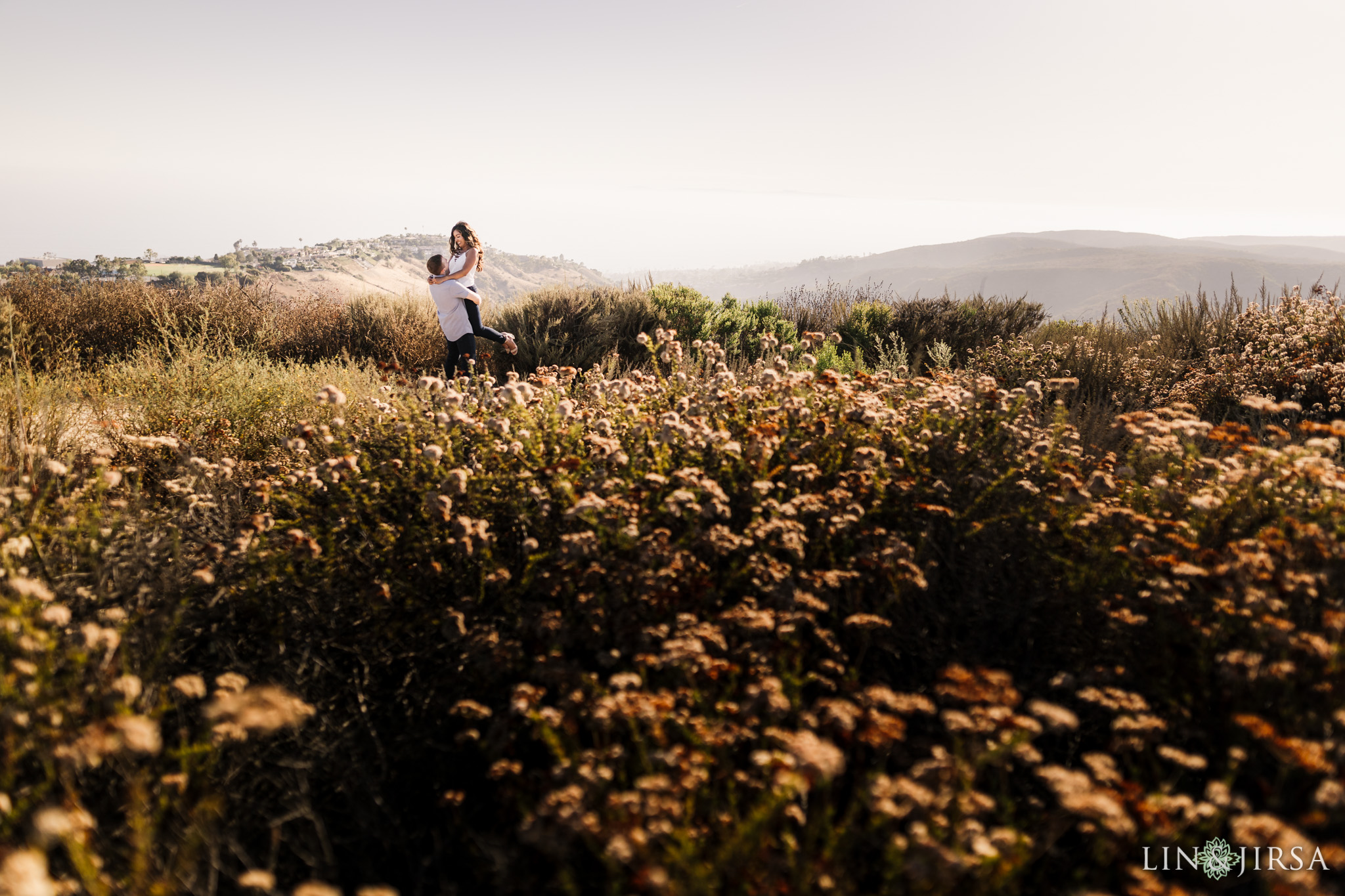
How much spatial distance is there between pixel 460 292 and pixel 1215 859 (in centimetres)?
631

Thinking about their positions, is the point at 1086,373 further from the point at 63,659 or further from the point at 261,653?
the point at 63,659

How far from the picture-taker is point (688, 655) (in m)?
1.75

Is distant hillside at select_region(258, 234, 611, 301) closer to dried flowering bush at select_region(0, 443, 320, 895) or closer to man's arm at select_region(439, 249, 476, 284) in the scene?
man's arm at select_region(439, 249, 476, 284)

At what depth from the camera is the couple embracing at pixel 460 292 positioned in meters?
6.18

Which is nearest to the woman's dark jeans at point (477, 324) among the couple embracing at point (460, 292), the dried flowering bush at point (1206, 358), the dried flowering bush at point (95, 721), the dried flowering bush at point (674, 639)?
the couple embracing at point (460, 292)

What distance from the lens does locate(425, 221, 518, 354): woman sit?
20.6 ft

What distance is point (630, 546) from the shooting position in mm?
2311

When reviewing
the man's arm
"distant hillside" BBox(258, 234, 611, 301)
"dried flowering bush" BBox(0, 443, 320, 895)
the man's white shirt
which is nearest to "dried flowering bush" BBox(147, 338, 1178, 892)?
"dried flowering bush" BBox(0, 443, 320, 895)

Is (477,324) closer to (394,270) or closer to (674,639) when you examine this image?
(674,639)

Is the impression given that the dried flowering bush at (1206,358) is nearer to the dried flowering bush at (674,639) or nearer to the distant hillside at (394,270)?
the dried flowering bush at (674,639)

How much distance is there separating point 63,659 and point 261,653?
2.64 feet

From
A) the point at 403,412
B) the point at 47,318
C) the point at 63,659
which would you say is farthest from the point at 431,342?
the point at 63,659

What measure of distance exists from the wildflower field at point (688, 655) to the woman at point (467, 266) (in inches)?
107

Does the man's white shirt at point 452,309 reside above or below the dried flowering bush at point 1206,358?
above
